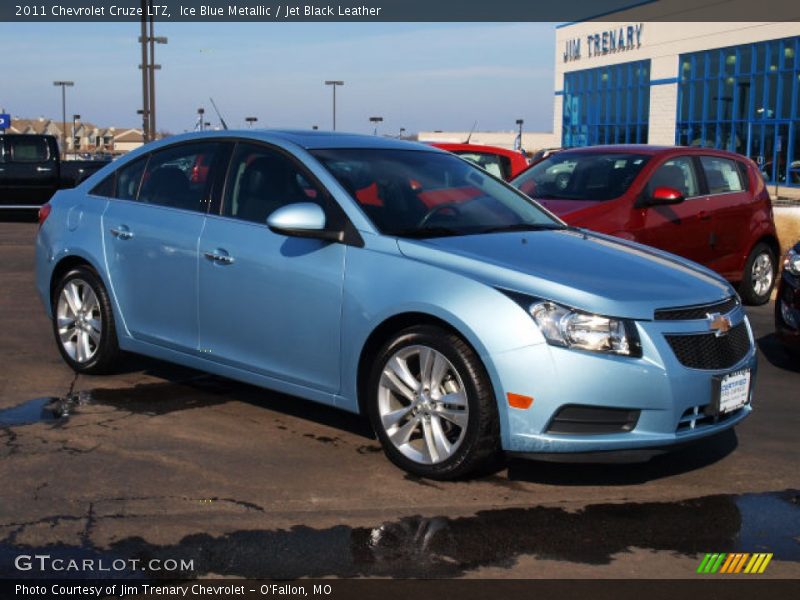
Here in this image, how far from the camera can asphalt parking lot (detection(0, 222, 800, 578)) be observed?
3922mm

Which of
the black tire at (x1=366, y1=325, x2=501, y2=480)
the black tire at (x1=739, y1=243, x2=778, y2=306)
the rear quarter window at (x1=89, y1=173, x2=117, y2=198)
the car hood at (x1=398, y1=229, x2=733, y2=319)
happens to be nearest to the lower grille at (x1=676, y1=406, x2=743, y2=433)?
the car hood at (x1=398, y1=229, x2=733, y2=319)

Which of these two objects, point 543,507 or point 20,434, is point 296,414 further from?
point 543,507

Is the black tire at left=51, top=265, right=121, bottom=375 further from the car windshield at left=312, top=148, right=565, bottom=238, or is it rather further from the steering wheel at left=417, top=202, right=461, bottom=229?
the steering wheel at left=417, top=202, right=461, bottom=229

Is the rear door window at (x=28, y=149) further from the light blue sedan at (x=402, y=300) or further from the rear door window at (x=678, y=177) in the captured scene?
the light blue sedan at (x=402, y=300)

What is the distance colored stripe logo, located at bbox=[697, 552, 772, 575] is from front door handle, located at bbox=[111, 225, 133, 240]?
3.88m

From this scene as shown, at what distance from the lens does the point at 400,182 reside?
18.5 ft

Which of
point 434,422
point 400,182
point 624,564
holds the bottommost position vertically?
point 624,564

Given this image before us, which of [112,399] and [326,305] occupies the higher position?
[326,305]

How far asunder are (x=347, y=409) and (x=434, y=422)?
1.89 ft

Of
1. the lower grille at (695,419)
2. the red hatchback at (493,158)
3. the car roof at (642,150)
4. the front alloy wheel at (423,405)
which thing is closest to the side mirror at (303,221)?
the front alloy wheel at (423,405)

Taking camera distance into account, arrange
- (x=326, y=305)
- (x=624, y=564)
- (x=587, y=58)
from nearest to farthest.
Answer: (x=624, y=564), (x=326, y=305), (x=587, y=58)

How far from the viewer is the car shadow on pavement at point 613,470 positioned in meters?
4.92

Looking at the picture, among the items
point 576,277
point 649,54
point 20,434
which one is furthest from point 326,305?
point 649,54

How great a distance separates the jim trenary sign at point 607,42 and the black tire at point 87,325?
148 ft
